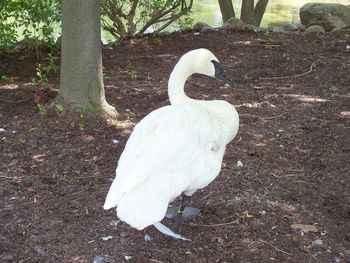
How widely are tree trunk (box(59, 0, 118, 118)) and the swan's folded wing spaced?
5.18 feet

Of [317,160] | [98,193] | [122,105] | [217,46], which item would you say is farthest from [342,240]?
[217,46]

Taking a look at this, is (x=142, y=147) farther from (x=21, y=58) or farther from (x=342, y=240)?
(x=21, y=58)

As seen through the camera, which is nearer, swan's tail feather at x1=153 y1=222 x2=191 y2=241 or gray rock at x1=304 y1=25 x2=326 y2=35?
swan's tail feather at x1=153 y1=222 x2=191 y2=241

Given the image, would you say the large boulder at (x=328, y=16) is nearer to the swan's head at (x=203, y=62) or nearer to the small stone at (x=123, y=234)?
the swan's head at (x=203, y=62)

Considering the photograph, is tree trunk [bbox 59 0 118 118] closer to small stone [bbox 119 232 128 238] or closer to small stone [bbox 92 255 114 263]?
small stone [bbox 119 232 128 238]

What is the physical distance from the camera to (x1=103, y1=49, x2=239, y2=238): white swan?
286 centimetres

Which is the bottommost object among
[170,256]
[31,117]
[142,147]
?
[170,256]

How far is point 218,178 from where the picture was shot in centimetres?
411

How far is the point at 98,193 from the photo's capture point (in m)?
3.89

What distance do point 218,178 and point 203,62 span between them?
0.92 meters

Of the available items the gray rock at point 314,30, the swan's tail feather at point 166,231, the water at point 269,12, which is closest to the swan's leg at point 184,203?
the swan's tail feather at point 166,231

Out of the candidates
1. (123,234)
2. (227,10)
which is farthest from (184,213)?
(227,10)

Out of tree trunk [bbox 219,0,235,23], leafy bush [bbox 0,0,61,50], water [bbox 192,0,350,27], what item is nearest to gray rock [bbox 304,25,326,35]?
tree trunk [bbox 219,0,235,23]

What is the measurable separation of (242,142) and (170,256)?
168 cm
